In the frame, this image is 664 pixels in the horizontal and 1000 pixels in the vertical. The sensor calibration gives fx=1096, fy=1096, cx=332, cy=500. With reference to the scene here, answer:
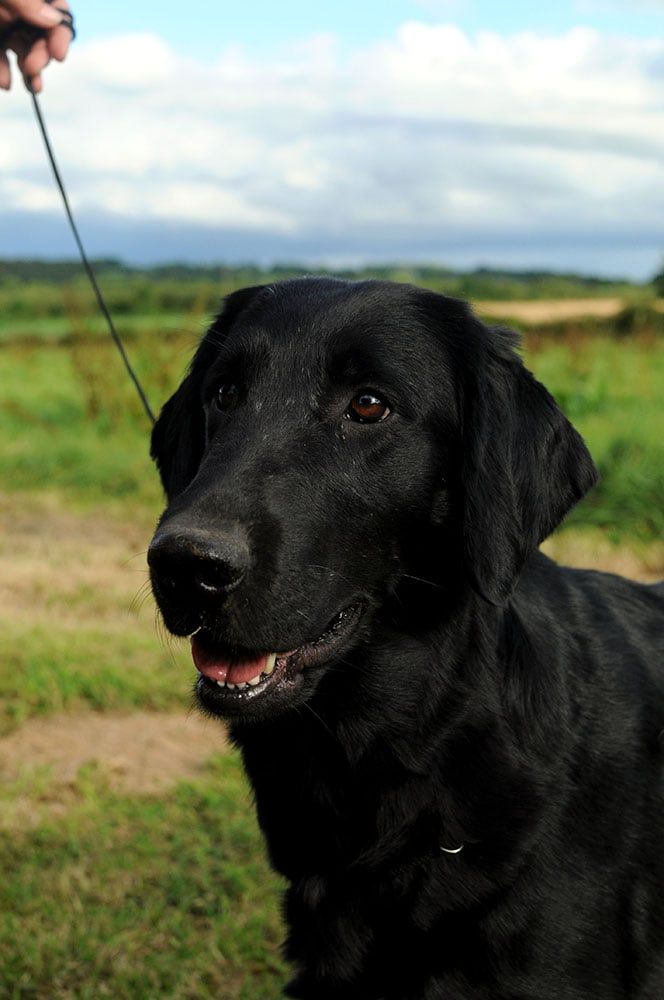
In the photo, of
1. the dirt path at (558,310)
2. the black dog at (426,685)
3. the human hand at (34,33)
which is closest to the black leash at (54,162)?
the human hand at (34,33)

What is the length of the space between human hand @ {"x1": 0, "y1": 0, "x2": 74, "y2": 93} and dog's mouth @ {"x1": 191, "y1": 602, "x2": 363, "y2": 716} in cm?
243

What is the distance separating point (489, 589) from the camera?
8.24 ft

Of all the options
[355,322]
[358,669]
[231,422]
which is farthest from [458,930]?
[355,322]

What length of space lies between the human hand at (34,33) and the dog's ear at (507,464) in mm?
2081

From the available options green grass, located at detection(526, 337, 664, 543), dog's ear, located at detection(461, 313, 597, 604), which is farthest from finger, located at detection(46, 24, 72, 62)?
green grass, located at detection(526, 337, 664, 543)

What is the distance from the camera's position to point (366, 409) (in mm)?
2590

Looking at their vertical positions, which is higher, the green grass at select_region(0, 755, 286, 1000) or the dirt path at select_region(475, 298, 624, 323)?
the green grass at select_region(0, 755, 286, 1000)

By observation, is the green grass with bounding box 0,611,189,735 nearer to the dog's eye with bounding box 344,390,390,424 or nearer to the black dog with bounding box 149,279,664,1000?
the black dog with bounding box 149,279,664,1000

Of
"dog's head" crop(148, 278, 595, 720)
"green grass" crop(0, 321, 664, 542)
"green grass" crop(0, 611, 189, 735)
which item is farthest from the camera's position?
"green grass" crop(0, 321, 664, 542)

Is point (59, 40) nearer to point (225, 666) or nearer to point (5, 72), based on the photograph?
point (5, 72)

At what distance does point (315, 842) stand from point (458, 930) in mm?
410

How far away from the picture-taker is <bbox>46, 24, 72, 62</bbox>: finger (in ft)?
12.8

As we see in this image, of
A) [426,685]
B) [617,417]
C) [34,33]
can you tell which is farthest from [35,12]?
[617,417]

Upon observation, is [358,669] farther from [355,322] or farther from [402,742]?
[355,322]
